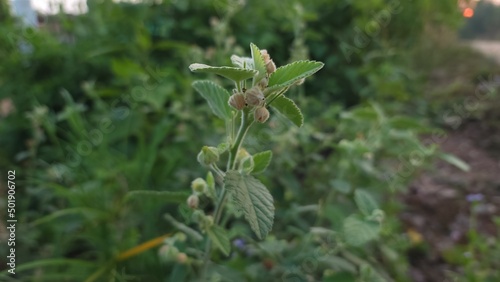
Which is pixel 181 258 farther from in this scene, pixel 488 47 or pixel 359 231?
pixel 488 47

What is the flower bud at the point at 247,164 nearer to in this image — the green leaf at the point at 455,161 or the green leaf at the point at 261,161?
the green leaf at the point at 261,161

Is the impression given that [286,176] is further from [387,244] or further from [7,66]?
[7,66]

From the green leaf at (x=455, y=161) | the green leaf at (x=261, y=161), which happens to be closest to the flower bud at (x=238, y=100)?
the green leaf at (x=261, y=161)

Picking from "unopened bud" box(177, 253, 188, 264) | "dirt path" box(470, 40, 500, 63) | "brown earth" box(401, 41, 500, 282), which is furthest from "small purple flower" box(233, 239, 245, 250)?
"dirt path" box(470, 40, 500, 63)

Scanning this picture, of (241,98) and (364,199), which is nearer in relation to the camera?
(241,98)

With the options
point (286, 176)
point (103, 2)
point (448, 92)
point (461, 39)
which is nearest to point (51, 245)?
point (286, 176)

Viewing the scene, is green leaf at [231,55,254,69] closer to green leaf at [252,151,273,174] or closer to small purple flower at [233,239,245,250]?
green leaf at [252,151,273,174]
